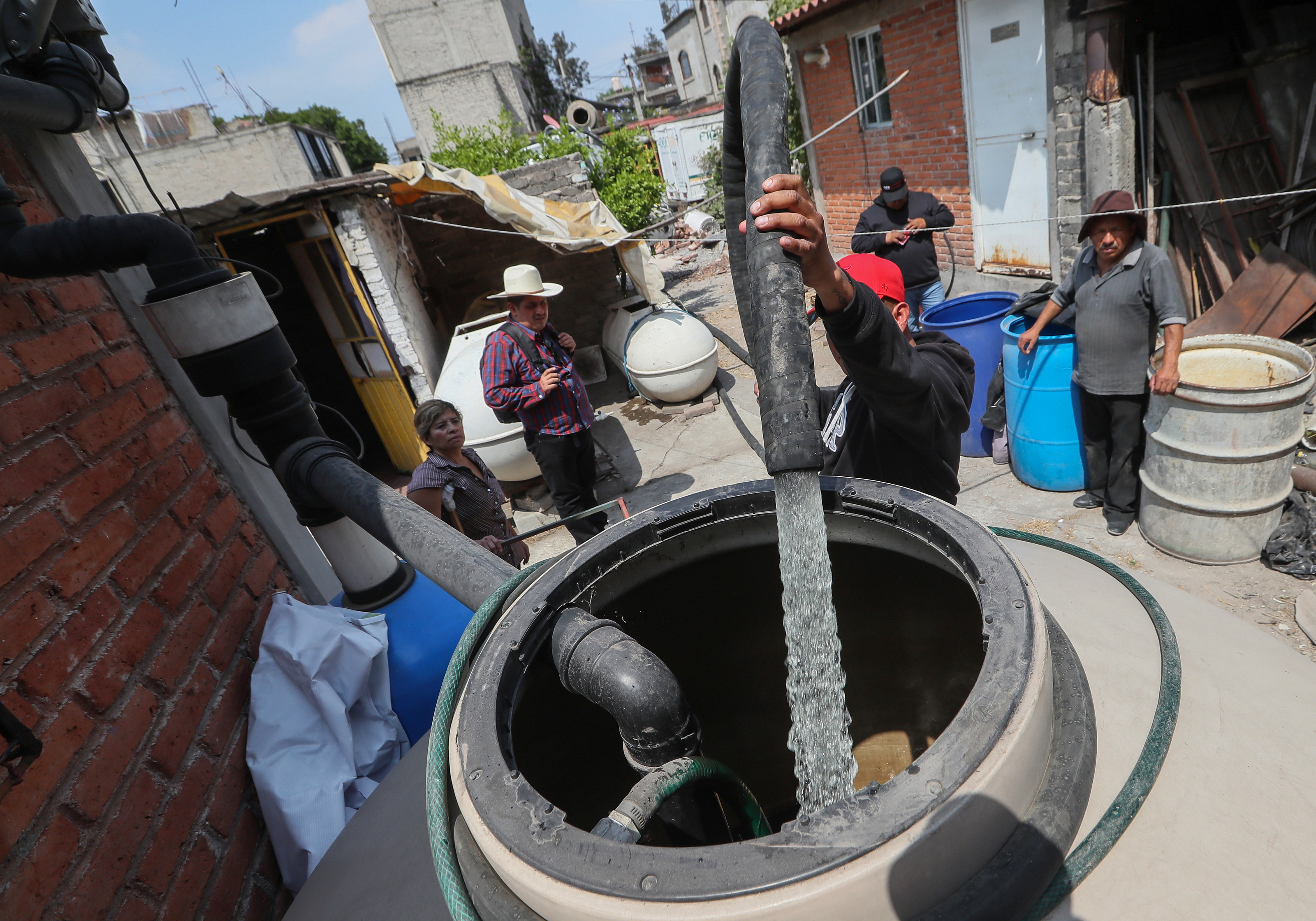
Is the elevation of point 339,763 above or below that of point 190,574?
below

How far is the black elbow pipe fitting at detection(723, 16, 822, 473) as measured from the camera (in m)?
1.04

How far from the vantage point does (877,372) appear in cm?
164

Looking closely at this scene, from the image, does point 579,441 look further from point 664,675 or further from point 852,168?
point 852,168

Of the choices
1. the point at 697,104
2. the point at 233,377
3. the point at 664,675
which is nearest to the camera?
the point at 664,675

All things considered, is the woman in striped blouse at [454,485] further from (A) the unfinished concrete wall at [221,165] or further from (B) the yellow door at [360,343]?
(A) the unfinished concrete wall at [221,165]

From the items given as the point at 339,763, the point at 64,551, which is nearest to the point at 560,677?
the point at 339,763

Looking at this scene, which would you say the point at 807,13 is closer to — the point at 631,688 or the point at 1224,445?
the point at 1224,445

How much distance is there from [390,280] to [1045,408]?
605 cm

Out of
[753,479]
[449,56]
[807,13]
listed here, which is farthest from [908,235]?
[449,56]

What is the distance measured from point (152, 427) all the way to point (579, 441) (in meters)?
3.08

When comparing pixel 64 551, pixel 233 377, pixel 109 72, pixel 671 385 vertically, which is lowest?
pixel 671 385

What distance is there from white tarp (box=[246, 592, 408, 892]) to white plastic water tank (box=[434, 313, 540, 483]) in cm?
375

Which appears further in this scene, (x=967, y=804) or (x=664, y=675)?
(x=664, y=675)

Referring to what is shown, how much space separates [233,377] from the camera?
1.79 metres
